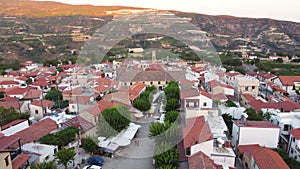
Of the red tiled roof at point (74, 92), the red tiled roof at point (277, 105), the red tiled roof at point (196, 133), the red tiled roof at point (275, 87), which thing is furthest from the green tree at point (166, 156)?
the red tiled roof at point (275, 87)

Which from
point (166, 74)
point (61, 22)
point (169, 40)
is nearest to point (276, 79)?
point (166, 74)

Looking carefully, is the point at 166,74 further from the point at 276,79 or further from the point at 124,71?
the point at 276,79

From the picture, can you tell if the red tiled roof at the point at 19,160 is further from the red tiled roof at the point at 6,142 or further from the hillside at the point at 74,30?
the hillside at the point at 74,30

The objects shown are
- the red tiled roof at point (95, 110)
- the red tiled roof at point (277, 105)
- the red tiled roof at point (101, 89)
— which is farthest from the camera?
the red tiled roof at point (101, 89)

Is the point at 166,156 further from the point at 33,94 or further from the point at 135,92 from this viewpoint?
the point at 33,94

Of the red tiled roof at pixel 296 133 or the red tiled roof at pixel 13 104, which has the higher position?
the red tiled roof at pixel 296 133

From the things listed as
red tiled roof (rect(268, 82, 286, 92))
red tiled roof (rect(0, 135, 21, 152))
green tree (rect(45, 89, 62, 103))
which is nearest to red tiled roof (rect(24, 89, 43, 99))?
green tree (rect(45, 89, 62, 103))

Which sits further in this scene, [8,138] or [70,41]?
[70,41]
